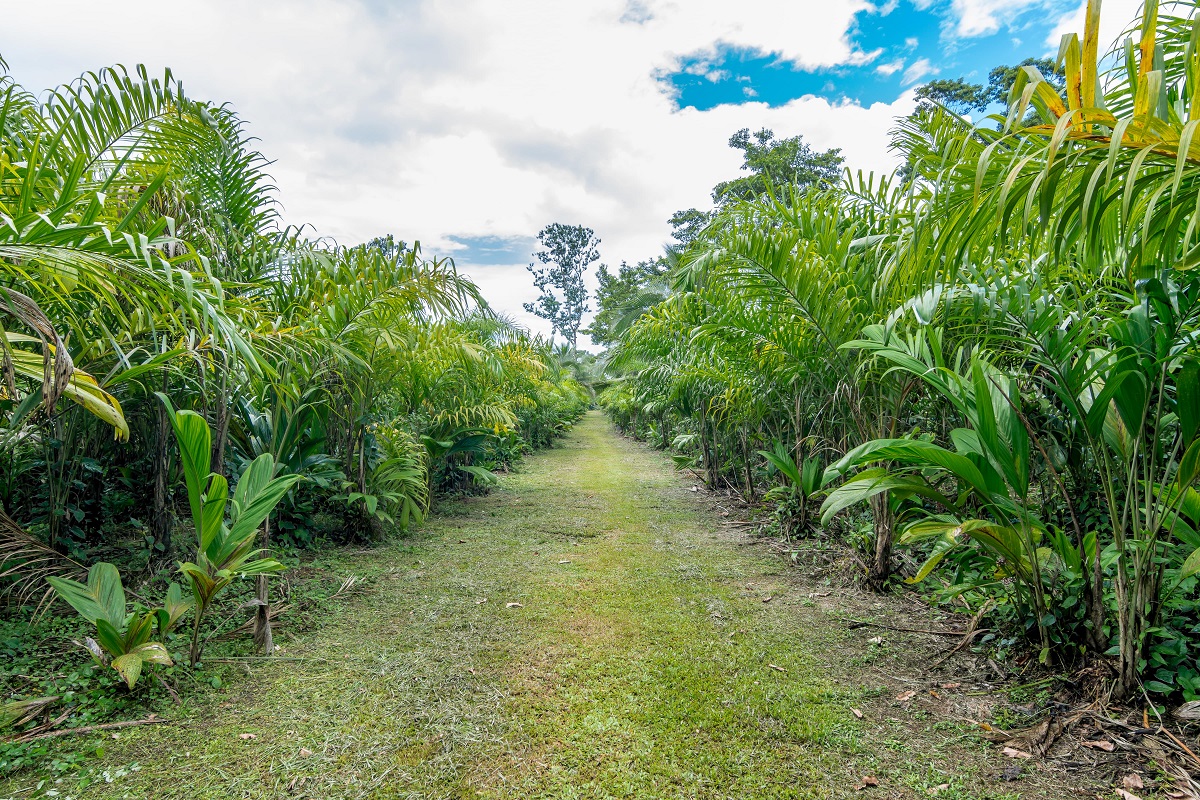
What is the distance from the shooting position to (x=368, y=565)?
11.6ft

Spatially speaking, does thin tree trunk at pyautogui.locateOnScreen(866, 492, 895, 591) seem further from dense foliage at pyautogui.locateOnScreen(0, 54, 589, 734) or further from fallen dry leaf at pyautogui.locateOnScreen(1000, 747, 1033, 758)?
dense foliage at pyautogui.locateOnScreen(0, 54, 589, 734)

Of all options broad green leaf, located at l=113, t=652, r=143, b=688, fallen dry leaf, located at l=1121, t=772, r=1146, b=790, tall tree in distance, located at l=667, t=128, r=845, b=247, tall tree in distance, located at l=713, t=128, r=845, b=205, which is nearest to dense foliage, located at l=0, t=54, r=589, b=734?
broad green leaf, located at l=113, t=652, r=143, b=688

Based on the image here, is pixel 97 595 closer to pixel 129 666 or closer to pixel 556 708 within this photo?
pixel 129 666

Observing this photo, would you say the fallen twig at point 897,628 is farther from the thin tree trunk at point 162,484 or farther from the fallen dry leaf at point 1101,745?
the thin tree trunk at point 162,484

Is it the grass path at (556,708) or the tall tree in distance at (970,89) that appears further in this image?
the tall tree in distance at (970,89)

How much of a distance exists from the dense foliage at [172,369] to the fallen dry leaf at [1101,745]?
2754mm

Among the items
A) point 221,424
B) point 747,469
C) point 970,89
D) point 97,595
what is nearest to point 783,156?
point 970,89

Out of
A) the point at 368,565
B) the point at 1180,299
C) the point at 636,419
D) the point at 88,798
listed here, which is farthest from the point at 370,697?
the point at 636,419

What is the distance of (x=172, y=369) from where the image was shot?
2.32 metres

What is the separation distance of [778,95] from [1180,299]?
27.0 feet

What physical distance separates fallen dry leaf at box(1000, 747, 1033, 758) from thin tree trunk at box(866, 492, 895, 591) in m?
1.33

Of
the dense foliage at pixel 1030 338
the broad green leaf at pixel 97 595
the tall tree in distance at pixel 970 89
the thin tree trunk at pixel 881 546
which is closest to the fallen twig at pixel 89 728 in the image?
the broad green leaf at pixel 97 595

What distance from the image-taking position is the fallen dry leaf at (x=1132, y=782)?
1470 millimetres

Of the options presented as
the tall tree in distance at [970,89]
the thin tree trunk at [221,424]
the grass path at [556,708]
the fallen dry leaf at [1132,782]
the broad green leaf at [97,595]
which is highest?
the tall tree in distance at [970,89]
